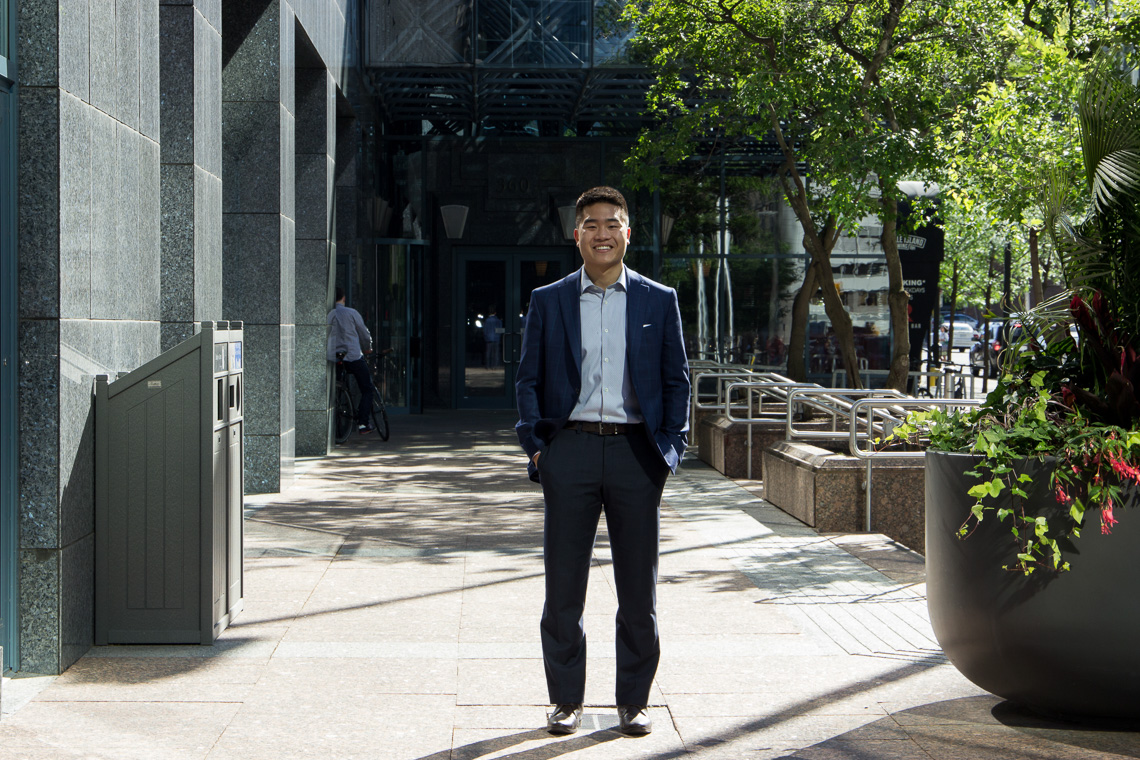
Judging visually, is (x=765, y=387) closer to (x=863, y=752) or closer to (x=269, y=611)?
(x=269, y=611)

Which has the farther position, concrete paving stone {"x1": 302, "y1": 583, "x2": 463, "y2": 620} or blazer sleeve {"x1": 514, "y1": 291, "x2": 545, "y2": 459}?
concrete paving stone {"x1": 302, "y1": 583, "x2": 463, "y2": 620}

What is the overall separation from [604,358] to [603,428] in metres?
0.24

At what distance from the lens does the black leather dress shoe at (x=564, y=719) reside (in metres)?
4.18

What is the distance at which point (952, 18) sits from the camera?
1378 centimetres

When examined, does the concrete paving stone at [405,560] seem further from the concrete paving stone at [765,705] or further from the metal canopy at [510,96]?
the metal canopy at [510,96]

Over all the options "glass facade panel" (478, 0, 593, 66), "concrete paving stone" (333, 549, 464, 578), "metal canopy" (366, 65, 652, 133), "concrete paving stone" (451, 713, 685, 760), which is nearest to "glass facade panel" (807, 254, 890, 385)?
"metal canopy" (366, 65, 652, 133)

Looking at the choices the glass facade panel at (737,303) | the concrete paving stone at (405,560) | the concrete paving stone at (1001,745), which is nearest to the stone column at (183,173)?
the concrete paving stone at (405,560)

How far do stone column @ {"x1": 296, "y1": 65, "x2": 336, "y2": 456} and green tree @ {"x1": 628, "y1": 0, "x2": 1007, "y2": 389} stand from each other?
404cm

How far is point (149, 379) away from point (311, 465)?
7.81 m

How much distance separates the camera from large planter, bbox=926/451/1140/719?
4.05 metres

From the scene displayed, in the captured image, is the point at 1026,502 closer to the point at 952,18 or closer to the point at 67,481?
the point at 67,481

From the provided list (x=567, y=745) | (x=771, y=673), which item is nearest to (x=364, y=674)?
(x=567, y=745)

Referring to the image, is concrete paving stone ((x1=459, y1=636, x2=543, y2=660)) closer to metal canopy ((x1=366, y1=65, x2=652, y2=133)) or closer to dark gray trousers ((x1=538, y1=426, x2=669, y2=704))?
dark gray trousers ((x1=538, y1=426, x2=669, y2=704))

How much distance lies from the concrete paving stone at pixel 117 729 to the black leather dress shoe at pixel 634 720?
1.35 meters
